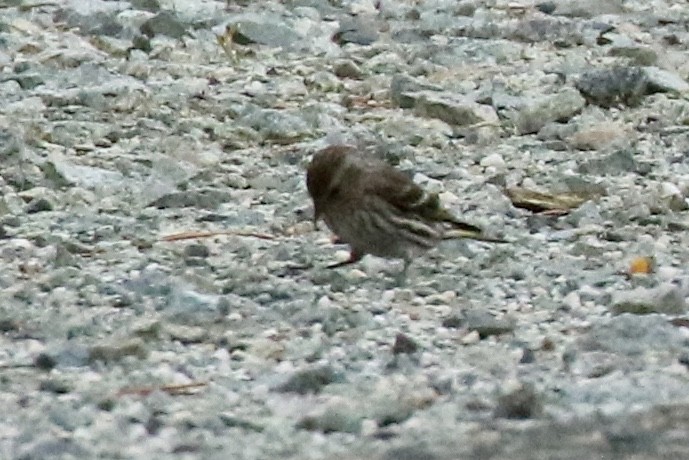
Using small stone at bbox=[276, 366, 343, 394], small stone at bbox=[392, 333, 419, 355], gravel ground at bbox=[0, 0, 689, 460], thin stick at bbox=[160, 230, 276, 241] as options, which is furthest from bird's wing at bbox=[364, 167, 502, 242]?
small stone at bbox=[276, 366, 343, 394]

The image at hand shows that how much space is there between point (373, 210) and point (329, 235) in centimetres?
52

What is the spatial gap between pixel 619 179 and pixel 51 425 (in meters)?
3.91

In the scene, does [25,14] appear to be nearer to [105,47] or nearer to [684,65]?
[105,47]

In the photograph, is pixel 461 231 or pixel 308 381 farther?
pixel 461 231

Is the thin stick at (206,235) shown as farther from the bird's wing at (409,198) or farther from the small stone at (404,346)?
the small stone at (404,346)

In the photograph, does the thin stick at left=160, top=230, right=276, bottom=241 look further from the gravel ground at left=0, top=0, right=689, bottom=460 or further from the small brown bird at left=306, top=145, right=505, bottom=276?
the small brown bird at left=306, top=145, right=505, bottom=276

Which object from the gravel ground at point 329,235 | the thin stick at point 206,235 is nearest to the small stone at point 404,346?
the gravel ground at point 329,235

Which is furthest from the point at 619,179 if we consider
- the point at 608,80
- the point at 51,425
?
the point at 51,425

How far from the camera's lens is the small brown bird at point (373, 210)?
710 cm

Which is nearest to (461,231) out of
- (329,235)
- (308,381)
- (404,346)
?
(329,235)

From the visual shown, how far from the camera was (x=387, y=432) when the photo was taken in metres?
5.25

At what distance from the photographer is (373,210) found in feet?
23.6

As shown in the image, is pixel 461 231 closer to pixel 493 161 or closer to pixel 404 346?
pixel 404 346

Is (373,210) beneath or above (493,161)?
above
